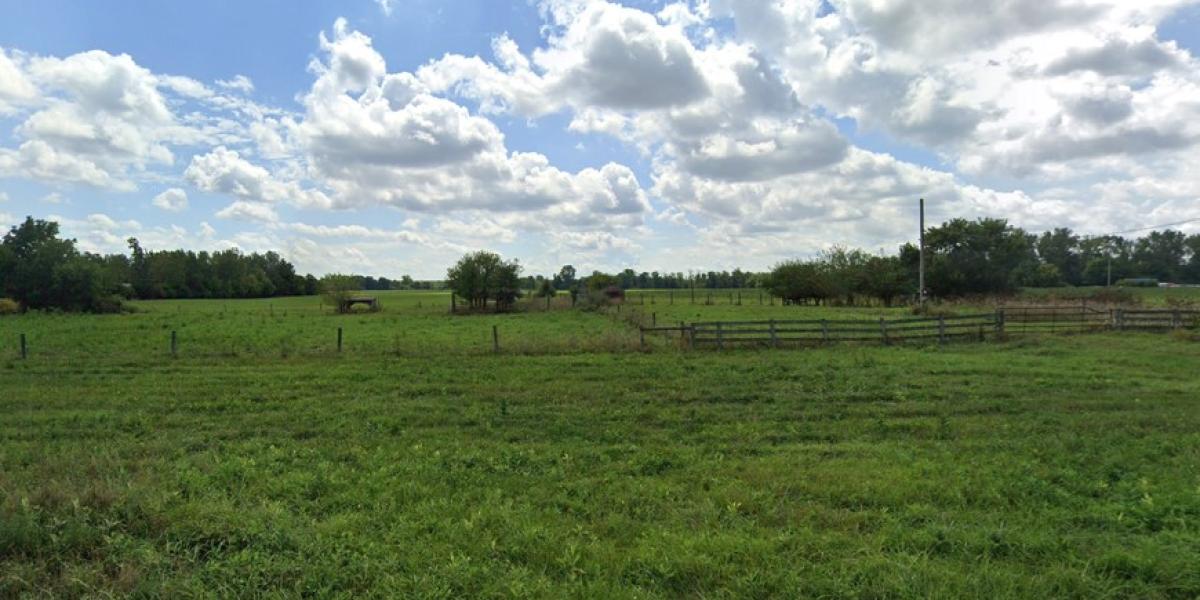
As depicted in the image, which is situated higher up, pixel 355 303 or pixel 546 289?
pixel 546 289

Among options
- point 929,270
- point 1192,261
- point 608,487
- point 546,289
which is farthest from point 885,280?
point 1192,261

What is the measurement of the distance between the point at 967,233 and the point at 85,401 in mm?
73204

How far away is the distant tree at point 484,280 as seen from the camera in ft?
174

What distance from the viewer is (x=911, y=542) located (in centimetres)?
532

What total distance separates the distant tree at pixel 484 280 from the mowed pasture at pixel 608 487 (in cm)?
3822

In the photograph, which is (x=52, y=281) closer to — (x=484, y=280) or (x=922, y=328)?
(x=484, y=280)

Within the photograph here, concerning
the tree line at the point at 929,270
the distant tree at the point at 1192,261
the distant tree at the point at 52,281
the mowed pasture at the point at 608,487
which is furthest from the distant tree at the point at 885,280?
the distant tree at the point at 52,281

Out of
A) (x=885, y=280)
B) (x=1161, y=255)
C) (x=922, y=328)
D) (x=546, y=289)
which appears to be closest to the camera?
(x=922, y=328)

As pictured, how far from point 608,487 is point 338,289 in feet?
193

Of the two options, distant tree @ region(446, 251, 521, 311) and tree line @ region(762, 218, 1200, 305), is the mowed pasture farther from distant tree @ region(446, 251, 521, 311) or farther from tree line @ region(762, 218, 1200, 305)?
tree line @ region(762, 218, 1200, 305)

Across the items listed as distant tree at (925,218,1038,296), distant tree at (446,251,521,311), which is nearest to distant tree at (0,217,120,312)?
distant tree at (446,251,521,311)

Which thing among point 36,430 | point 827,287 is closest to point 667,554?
point 36,430

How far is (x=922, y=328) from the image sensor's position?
76.4ft

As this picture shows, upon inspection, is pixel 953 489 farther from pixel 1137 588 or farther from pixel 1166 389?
pixel 1166 389
